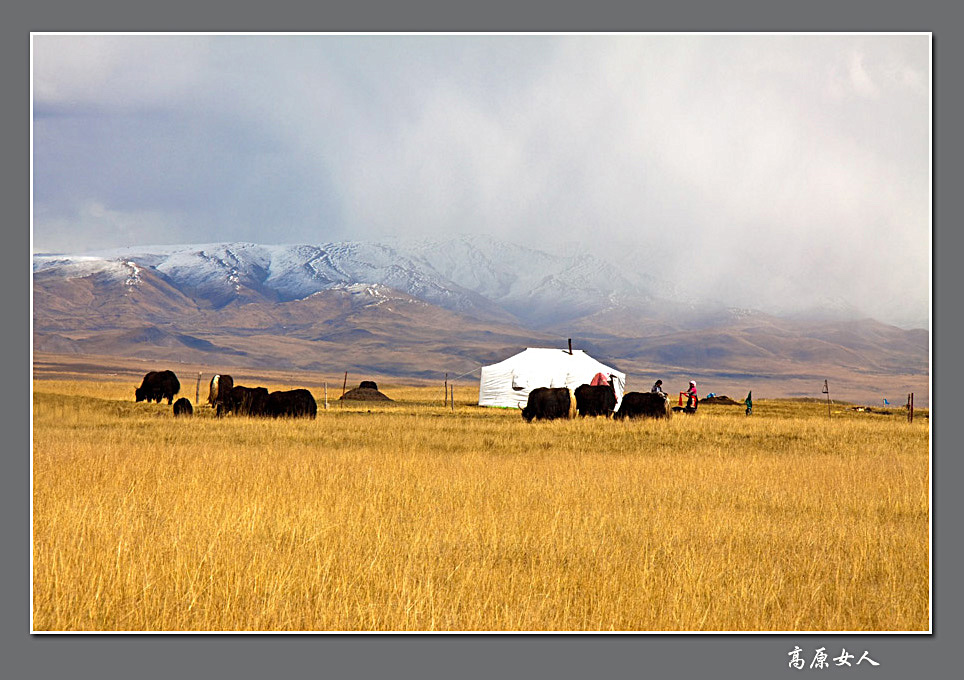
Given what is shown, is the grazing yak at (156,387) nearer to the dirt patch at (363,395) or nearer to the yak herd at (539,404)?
the yak herd at (539,404)

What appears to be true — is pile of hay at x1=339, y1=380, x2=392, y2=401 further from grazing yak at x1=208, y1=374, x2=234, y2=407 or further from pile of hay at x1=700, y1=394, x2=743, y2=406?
pile of hay at x1=700, y1=394, x2=743, y2=406

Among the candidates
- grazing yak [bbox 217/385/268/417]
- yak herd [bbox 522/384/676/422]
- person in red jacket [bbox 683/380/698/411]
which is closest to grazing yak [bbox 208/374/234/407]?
grazing yak [bbox 217/385/268/417]

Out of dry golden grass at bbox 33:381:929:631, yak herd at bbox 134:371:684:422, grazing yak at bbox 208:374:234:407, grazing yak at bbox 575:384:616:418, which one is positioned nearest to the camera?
dry golden grass at bbox 33:381:929:631

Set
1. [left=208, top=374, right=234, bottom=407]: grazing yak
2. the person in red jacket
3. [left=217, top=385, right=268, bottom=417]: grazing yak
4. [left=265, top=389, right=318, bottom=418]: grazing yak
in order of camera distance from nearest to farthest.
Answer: [left=265, top=389, right=318, bottom=418]: grazing yak < [left=217, top=385, right=268, bottom=417]: grazing yak < [left=208, top=374, right=234, bottom=407]: grazing yak < the person in red jacket

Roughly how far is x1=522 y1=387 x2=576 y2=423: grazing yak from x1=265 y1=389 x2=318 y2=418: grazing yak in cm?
595

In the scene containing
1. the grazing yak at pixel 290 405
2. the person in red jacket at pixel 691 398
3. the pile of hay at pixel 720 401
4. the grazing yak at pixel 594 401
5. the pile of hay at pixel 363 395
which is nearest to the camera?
the grazing yak at pixel 290 405

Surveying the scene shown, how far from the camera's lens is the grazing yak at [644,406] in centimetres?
2631

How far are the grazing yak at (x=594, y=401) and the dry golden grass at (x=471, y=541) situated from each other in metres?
12.5

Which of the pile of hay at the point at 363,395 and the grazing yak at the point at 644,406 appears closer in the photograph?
the grazing yak at the point at 644,406

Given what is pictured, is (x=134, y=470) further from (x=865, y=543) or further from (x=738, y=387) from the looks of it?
(x=738, y=387)

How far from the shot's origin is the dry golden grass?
6371mm

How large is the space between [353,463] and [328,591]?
7.05 m

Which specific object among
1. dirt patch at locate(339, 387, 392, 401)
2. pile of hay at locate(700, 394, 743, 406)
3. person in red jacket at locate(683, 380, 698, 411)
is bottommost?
pile of hay at locate(700, 394, 743, 406)

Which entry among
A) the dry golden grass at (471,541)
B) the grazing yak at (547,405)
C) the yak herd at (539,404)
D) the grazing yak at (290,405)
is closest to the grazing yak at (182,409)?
the yak herd at (539,404)
